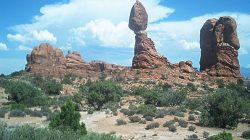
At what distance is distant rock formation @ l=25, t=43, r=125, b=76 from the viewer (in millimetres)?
78688

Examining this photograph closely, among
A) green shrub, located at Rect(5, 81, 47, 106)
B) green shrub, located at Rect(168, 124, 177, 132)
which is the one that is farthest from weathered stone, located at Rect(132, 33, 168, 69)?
green shrub, located at Rect(168, 124, 177, 132)

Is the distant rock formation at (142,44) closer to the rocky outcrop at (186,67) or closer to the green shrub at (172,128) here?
the rocky outcrop at (186,67)

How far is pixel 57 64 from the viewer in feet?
263

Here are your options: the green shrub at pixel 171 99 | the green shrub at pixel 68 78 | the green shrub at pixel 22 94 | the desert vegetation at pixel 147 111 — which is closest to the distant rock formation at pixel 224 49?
the desert vegetation at pixel 147 111

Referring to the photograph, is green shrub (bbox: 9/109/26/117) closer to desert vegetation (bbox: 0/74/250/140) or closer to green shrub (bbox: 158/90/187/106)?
desert vegetation (bbox: 0/74/250/140)

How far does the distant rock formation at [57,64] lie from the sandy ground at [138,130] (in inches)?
1890

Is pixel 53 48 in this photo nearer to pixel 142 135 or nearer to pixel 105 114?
pixel 105 114

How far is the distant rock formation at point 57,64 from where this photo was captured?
78688 millimetres

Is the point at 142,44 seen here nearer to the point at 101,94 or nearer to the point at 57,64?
the point at 57,64

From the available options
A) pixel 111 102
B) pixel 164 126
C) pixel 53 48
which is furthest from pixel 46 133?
pixel 53 48

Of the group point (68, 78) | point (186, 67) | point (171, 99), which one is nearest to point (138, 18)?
point (186, 67)

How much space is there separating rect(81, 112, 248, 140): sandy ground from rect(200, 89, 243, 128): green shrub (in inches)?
33.0

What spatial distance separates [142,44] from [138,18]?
731 centimetres

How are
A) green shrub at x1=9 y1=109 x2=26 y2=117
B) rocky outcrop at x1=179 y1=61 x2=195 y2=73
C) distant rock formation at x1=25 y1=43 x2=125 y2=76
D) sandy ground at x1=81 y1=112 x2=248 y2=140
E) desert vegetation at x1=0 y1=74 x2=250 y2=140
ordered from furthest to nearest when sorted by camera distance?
1. distant rock formation at x1=25 y1=43 x2=125 y2=76
2. rocky outcrop at x1=179 y1=61 x2=195 y2=73
3. green shrub at x1=9 y1=109 x2=26 y2=117
4. sandy ground at x1=81 y1=112 x2=248 y2=140
5. desert vegetation at x1=0 y1=74 x2=250 y2=140
